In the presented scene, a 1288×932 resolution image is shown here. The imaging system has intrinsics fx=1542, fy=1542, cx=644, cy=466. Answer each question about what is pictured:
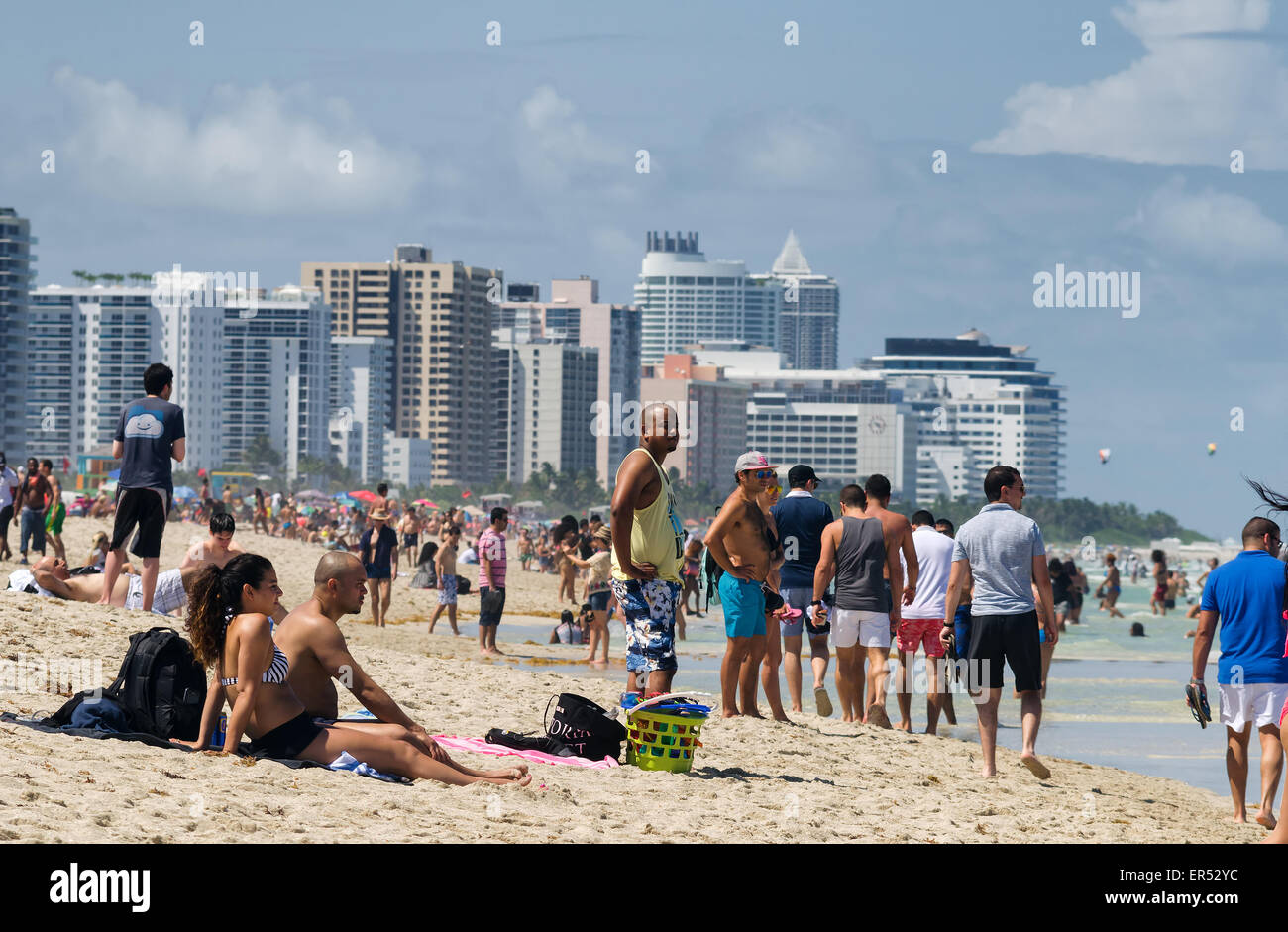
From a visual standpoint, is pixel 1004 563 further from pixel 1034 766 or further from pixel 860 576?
pixel 860 576

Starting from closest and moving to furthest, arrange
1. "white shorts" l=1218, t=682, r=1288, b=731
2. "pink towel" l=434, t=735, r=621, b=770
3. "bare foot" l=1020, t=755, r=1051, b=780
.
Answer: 1. "white shorts" l=1218, t=682, r=1288, b=731
2. "pink towel" l=434, t=735, r=621, b=770
3. "bare foot" l=1020, t=755, r=1051, b=780

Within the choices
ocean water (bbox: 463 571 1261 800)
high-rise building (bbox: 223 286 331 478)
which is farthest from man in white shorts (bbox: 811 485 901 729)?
high-rise building (bbox: 223 286 331 478)

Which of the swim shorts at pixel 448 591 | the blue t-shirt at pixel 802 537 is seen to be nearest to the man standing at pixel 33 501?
the swim shorts at pixel 448 591

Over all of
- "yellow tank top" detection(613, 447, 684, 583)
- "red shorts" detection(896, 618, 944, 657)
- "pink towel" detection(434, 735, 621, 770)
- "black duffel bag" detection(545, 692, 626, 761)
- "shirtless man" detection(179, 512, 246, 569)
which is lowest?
"pink towel" detection(434, 735, 621, 770)

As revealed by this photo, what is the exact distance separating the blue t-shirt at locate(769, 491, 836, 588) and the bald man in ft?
12.5

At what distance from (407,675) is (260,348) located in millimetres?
158221

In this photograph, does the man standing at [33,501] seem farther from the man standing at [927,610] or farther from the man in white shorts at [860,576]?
the man in white shorts at [860,576]

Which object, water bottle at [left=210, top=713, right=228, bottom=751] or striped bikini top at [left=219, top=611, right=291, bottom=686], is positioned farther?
water bottle at [left=210, top=713, right=228, bottom=751]

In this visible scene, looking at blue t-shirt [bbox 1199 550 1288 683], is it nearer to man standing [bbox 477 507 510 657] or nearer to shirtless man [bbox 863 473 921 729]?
shirtless man [bbox 863 473 921 729]

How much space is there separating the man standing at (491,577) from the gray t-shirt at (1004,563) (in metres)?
7.77

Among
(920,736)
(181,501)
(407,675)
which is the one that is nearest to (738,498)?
(920,736)

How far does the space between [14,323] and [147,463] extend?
150900 mm

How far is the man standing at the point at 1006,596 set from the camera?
8.21 metres

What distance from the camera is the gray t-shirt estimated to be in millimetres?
8234
